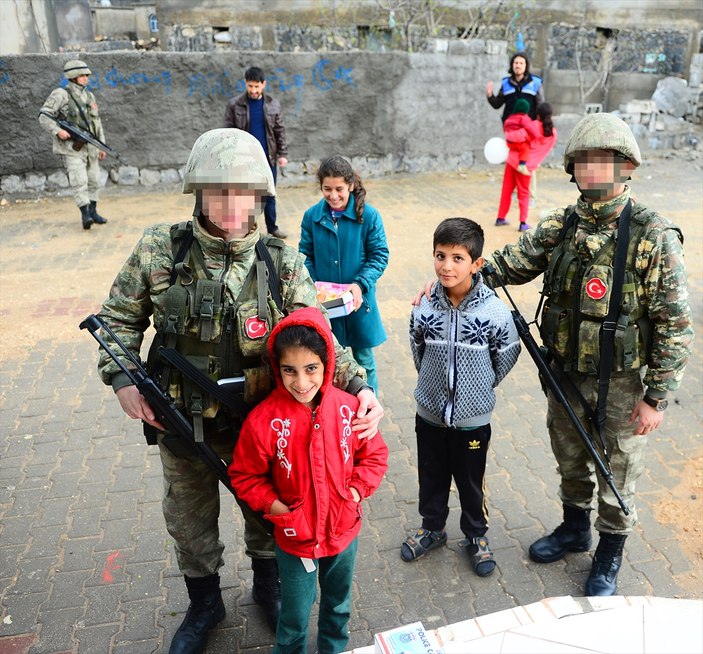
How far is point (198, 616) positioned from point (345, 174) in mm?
2464

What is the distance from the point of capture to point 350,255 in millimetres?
4137

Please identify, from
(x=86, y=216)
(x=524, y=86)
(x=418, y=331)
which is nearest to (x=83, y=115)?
(x=86, y=216)

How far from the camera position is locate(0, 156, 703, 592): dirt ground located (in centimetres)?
574

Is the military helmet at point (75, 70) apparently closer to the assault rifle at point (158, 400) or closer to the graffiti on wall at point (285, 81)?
the graffiti on wall at point (285, 81)

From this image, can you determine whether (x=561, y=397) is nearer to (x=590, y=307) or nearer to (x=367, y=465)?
(x=590, y=307)

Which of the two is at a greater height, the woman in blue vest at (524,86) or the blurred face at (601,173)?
the woman in blue vest at (524,86)

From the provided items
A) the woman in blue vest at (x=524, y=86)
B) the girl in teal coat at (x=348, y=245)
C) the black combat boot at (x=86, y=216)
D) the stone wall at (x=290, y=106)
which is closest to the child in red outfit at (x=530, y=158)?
the woman in blue vest at (x=524, y=86)

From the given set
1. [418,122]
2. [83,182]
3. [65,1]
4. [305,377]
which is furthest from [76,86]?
[65,1]

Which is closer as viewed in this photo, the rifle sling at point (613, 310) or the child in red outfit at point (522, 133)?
the rifle sling at point (613, 310)

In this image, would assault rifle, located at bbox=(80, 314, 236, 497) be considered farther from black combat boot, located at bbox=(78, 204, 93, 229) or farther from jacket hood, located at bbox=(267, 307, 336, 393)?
black combat boot, located at bbox=(78, 204, 93, 229)

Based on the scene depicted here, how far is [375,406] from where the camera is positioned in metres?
2.53

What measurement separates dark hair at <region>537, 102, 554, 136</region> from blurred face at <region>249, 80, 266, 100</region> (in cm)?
351

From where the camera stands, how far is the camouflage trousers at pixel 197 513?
2.69 m

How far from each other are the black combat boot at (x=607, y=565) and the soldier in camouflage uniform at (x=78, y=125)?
25.3 ft
